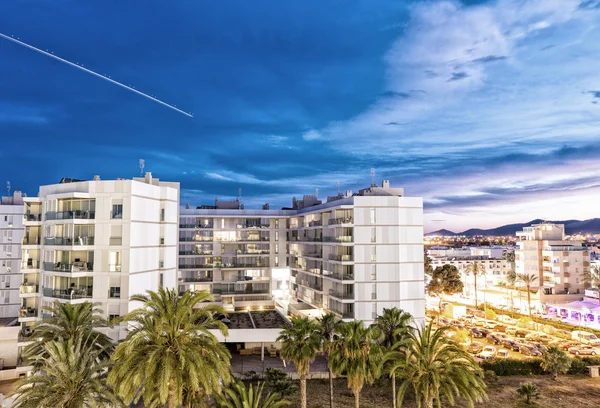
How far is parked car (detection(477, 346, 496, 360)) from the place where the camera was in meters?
53.1

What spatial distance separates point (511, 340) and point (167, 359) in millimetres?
55433

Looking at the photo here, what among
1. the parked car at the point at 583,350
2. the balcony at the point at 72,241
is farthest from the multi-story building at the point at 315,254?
the balcony at the point at 72,241

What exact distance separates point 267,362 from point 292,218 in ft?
107

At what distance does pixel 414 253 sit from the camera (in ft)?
177

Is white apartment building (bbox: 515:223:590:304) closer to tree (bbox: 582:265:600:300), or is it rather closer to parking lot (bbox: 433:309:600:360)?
tree (bbox: 582:265:600:300)

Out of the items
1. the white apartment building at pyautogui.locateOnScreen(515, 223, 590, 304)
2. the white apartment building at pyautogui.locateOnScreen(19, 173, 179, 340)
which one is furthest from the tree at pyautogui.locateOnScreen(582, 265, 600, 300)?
the white apartment building at pyautogui.locateOnScreen(19, 173, 179, 340)

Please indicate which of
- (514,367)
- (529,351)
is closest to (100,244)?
(514,367)

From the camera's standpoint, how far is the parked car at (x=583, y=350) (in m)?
55.4

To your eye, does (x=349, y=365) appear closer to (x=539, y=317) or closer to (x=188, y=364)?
(x=188, y=364)

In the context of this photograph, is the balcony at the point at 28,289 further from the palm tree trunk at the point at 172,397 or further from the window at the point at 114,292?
the palm tree trunk at the point at 172,397

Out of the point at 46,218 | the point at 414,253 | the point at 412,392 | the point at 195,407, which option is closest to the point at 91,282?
the point at 46,218

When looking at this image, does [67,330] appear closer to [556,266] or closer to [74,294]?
[74,294]

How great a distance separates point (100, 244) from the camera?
4125cm

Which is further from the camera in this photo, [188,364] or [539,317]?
[539,317]
